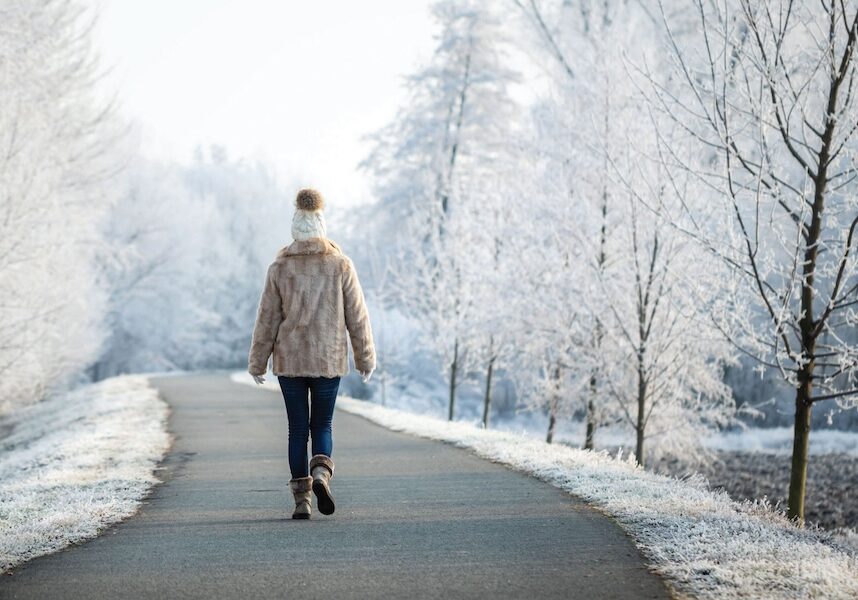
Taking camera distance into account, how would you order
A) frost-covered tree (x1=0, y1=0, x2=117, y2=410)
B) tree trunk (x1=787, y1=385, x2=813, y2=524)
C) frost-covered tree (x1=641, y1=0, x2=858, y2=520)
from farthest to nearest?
frost-covered tree (x1=0, y1=0, x2=117, y2=410)
tree trunk (x1=787, y1=385, x2=813, y2=524)
frost-covered tree (x1=641, y1=0, x2=858, y2=520)

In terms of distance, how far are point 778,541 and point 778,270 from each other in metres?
3.10

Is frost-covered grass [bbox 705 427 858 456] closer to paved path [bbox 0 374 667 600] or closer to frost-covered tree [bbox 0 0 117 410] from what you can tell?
paved path [bbox 0 374 667 600]

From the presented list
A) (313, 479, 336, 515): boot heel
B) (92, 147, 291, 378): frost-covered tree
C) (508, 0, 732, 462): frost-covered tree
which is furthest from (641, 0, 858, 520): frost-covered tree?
(92, 147, 291, 378): frost-covered tree

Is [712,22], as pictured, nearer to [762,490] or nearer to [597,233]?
[597,233]

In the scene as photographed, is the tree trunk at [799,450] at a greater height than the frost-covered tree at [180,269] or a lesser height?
lesser

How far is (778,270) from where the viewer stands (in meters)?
7.16

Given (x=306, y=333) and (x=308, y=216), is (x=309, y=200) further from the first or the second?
(x=306, y=333)

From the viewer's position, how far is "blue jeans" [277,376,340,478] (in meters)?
5.79

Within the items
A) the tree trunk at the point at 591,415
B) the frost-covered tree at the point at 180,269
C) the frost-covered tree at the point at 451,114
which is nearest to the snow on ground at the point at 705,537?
the tree trunk at the point at 591,415

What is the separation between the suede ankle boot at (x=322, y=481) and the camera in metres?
5.61

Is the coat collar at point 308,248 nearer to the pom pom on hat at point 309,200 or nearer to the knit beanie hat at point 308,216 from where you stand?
the knit beanie hat at point 308,216

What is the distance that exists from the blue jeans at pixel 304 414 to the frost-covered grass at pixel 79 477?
54.8 inches

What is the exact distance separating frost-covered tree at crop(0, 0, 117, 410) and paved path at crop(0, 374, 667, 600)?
32.6 ft

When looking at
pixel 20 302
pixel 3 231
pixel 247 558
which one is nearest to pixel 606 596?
pixel 247 558
